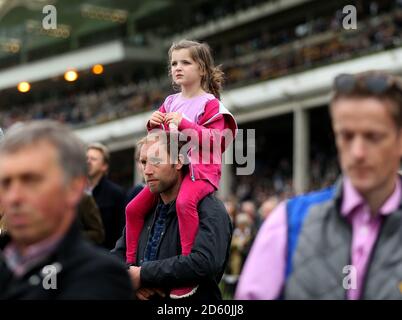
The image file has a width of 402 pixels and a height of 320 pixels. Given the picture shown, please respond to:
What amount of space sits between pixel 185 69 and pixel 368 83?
349 cm

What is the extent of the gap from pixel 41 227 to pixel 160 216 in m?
3.24

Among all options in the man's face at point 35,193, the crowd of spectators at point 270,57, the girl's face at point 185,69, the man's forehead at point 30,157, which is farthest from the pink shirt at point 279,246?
the crowd of spectators at point 270,57

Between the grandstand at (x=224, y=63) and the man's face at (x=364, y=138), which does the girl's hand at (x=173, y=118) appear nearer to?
the man's face at (x=364, y=138)

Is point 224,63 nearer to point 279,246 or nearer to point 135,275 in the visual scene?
point 135,275

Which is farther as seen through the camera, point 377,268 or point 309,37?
point 309,37

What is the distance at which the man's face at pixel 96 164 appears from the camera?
9250 mm

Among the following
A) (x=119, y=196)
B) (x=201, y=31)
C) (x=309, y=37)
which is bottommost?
(x=119, y=196)

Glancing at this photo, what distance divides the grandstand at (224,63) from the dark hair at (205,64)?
68.7ft
